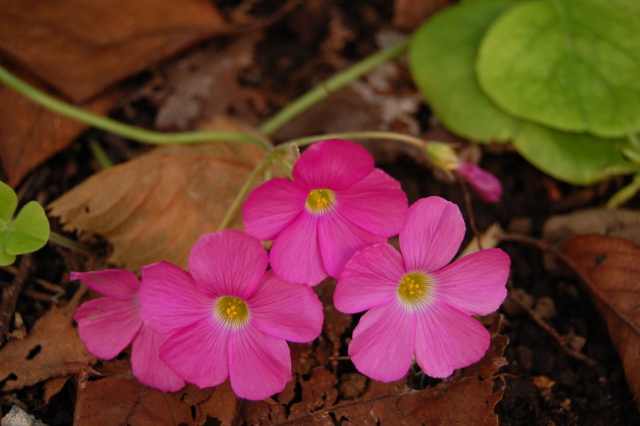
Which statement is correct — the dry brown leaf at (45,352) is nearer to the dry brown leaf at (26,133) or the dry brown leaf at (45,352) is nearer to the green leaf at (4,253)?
the green leaf at (4,253)

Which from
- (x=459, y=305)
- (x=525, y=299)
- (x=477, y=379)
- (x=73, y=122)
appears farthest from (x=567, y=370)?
(x=73, y=122)

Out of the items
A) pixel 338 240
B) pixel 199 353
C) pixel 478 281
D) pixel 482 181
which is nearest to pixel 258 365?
pixel 199 353

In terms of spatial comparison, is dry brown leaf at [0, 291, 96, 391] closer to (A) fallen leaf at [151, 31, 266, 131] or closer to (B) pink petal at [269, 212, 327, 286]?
(B) pink petal at [269, 212, 327, 286]

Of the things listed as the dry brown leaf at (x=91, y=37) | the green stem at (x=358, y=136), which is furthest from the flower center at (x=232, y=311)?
the dry brown leaf at (x=91, y=37)

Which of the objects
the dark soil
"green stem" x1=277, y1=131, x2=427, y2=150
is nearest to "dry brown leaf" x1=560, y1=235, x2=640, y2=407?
the dark soil

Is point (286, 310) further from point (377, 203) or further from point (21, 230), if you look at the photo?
point (21, 230)

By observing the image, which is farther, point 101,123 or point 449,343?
point 101,123
